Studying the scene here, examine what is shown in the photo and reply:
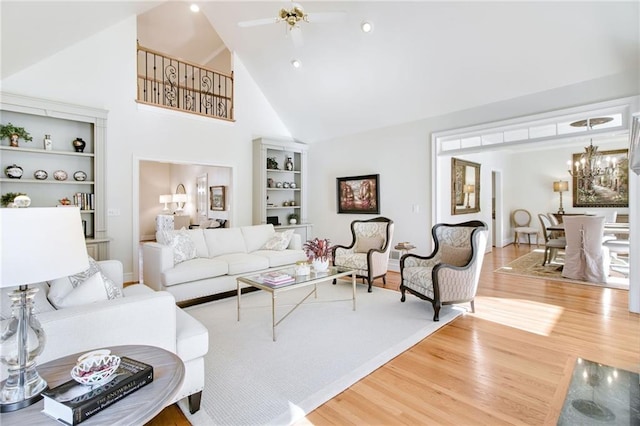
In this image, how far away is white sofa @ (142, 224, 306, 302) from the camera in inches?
155

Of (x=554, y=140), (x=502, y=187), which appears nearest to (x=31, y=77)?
(x=554, y=140)

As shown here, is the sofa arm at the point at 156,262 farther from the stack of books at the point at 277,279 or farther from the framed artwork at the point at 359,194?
the framed artwork at the point at 359,194

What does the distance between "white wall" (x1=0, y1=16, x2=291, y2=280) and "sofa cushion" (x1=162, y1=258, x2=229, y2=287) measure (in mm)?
1773

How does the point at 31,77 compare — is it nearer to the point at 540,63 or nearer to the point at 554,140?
the point at 540,63

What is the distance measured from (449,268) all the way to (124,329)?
3.05 meters

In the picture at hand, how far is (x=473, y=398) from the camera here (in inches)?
84.1

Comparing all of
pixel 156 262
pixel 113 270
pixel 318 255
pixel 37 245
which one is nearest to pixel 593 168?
pixel 318 255

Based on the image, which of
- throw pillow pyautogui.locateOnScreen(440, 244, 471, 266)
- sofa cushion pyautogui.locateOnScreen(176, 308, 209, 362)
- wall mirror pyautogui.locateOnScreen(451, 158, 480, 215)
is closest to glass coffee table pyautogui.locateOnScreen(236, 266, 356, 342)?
sofa cushion pyautogui.locateOnScreen(176, 308, 209, 362)

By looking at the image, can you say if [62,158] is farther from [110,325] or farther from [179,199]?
[179,199]

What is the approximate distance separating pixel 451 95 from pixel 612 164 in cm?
610

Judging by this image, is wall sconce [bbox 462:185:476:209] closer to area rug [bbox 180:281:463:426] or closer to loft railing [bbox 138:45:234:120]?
area rug [bbox 180:281:463:426]

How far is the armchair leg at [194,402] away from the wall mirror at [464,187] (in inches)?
224

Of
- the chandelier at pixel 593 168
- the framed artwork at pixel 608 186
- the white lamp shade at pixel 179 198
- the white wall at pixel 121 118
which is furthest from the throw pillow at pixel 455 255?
the white lamp shade at pixel 179 198

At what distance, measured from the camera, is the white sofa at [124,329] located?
5.27 ft
